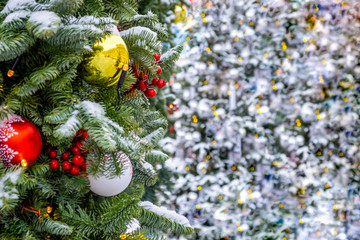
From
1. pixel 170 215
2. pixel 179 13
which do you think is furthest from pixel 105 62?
pixel 179 13

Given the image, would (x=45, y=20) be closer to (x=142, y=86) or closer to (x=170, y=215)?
(x=142, y=86)

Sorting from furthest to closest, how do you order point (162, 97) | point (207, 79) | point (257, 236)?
point (207, 79) < point (257, 236) < point (162, 97)

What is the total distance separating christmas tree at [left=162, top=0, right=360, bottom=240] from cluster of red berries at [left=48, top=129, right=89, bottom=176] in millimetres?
1824

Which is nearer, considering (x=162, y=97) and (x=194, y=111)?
(x=162, y=97)

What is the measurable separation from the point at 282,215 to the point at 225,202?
37 cm

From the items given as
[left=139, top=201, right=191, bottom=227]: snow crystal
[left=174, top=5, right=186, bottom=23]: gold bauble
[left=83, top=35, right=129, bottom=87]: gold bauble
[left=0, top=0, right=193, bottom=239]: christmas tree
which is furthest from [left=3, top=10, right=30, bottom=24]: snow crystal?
[left=174, top=5, right=186, bottom=23]: gold bauble

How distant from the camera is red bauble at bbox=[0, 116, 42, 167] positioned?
553 mm

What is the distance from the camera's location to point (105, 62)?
636 millimetres

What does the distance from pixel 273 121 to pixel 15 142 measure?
2136 millimetres

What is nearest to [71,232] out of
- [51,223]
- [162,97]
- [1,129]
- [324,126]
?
[51,223]

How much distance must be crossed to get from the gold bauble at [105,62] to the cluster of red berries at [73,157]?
95mm

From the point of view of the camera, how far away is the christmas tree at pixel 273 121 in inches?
95.7

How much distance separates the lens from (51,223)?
0.58 m

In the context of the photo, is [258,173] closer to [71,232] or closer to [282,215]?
[282,215]
